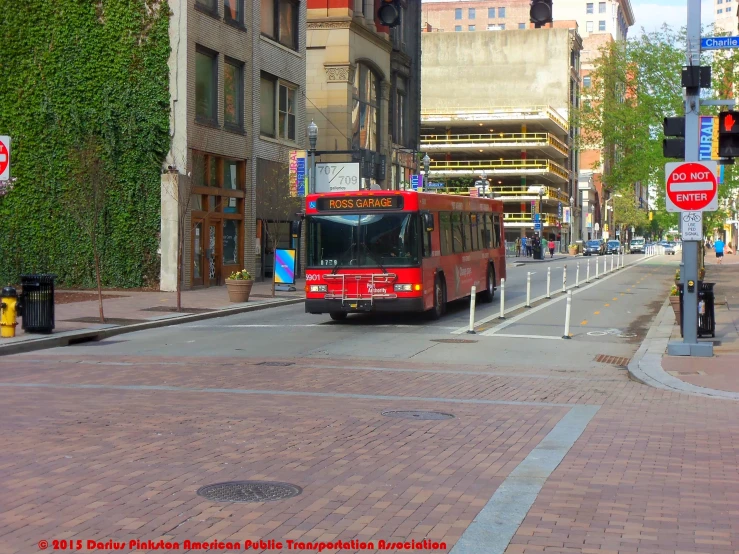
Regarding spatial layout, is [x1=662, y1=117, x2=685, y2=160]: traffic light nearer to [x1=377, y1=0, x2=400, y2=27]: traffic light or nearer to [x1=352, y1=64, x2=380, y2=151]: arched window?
[x1=377, y1=0, x2=400, y2=27]: traffic light

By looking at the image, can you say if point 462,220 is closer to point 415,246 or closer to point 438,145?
point 415,246

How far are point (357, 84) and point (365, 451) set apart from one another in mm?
42433

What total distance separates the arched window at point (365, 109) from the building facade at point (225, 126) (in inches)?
273

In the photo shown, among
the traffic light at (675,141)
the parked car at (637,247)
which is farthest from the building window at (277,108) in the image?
the parked car at (637,247)

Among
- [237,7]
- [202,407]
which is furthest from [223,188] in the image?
[202,407]

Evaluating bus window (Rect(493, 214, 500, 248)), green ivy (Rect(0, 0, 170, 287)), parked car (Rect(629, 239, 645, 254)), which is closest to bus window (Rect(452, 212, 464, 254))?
bus window (Rect(493, 214, 500, 248))

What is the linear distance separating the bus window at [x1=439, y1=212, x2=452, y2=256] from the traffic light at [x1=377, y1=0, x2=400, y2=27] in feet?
22.6

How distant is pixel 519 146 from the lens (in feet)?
338

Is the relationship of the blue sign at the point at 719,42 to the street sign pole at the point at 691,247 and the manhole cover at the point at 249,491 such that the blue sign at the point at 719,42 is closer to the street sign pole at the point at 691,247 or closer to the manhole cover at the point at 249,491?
the street sign pole at the point at 691,247

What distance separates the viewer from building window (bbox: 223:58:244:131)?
36.4 meters

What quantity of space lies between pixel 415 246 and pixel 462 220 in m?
5.04

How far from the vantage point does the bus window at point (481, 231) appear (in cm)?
2868

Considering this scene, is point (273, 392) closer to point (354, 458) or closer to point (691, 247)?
point (354, 458)

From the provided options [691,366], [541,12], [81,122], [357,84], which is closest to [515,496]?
[691,366]
